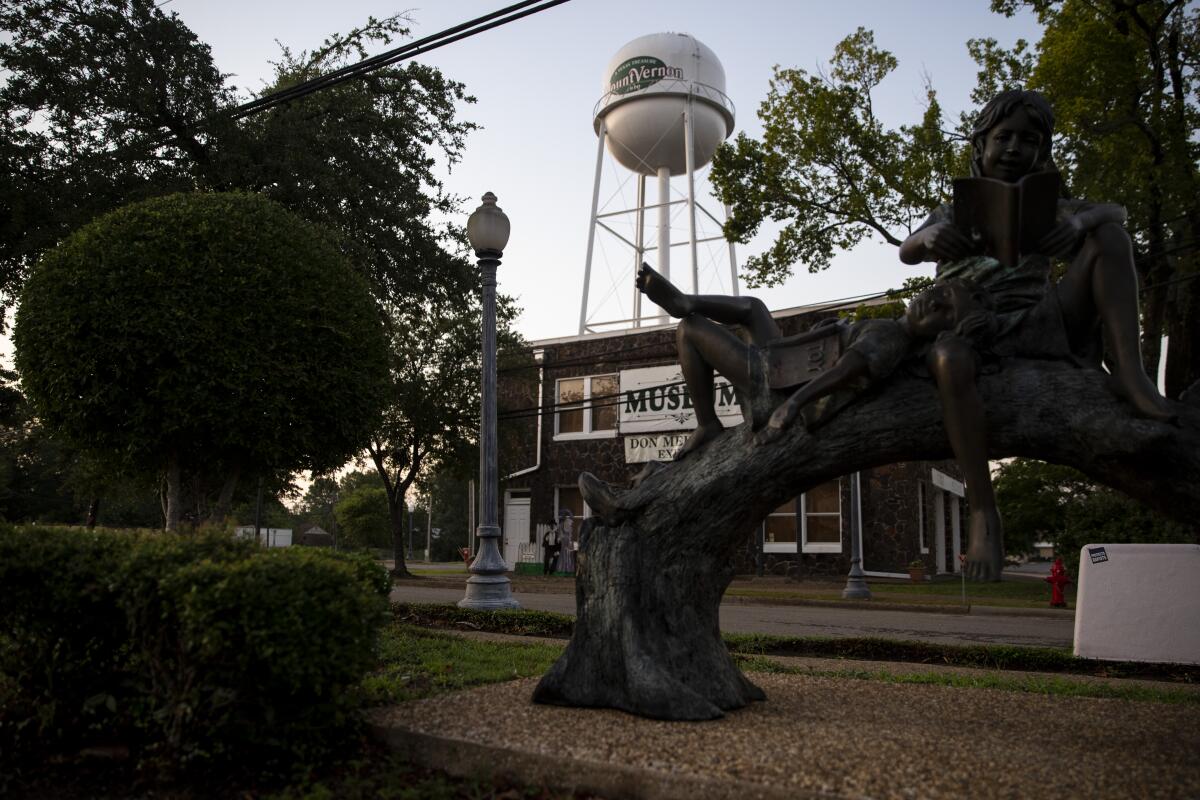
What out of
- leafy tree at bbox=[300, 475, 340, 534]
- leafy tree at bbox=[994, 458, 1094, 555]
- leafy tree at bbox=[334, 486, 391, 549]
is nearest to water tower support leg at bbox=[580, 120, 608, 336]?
leafy tree at bbox=[994, 458, 1094, 555]

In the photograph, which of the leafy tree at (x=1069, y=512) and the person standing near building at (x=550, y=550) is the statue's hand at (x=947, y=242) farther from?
the person standing near building at (x=550, y=550)

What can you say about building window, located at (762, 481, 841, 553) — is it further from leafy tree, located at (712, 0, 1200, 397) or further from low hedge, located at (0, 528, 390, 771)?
low hedge, located at (0, 528, 390, 771)

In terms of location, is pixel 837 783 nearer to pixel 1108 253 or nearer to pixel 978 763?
pixel 978 763

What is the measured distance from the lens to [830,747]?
386 cm

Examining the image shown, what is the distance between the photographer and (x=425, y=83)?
15742 mm

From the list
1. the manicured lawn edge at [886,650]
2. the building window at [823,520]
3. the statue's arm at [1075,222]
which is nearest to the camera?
the statue's arm at [1075,222]

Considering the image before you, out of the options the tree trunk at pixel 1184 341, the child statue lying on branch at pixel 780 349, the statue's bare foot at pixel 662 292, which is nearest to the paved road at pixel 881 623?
the tree trunk at pixel 1184 341

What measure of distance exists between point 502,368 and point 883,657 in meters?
19.1

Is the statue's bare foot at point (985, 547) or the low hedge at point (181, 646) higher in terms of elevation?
the statue's bare foot at point (985, 547)

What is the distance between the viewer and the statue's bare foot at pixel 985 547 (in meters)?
3.91

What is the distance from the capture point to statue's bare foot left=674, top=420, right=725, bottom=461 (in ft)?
16.4

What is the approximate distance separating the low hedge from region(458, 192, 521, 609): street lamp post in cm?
645

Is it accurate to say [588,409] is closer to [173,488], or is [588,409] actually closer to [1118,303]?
[173,488]

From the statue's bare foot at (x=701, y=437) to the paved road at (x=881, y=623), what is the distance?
A: 5913 millimetres
